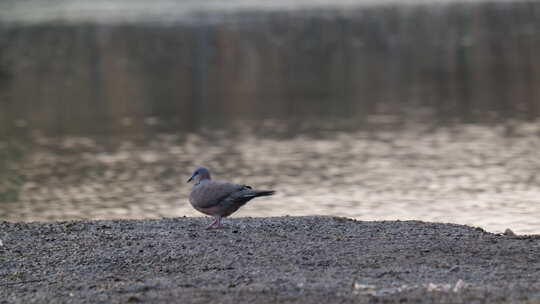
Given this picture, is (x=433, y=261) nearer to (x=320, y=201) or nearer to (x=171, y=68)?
(x=320, y=201)

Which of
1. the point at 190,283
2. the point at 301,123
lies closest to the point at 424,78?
the point at 301,123

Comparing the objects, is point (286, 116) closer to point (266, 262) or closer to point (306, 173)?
point (306, 173)

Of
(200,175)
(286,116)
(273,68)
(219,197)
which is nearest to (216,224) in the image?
(219,197)

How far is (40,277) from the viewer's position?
9312 mm

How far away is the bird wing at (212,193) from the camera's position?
34.8ft

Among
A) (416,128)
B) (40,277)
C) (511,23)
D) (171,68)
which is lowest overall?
(40,277)

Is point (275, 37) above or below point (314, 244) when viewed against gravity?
above

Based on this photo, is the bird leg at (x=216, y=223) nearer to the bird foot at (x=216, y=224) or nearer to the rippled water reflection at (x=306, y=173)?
the bird foot at (x=216, y=224)

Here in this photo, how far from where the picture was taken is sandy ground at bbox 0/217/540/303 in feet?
26.8

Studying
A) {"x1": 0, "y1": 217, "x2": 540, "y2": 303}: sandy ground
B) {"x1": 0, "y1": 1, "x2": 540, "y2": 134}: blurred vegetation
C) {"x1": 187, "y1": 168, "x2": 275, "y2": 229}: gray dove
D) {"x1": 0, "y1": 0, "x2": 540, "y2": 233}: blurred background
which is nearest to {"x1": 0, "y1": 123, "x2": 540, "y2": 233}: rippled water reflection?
{"x1": 0, "y1": 0, "x2": 540, "y2": 233}: blurred background

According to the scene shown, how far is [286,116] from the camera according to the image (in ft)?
96.3

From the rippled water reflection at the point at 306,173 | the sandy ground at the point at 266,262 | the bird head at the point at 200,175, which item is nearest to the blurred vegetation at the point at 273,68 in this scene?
the rippled water reflection at the point at 306,173

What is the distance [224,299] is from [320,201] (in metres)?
8.87

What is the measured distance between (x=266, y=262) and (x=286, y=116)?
66.0 ft
